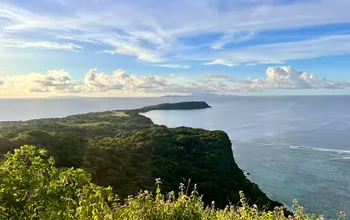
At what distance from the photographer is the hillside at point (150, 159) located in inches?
1340

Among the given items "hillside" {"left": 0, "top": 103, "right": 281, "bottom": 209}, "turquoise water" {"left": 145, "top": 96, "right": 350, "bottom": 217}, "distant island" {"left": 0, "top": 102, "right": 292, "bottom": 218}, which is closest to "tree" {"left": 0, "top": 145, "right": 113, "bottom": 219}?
"distant island" {"left": 0, "top": 102, "right": 292, "bottom": 218}

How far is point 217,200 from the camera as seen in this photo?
4097cm

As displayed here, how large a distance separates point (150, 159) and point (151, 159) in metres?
0.29

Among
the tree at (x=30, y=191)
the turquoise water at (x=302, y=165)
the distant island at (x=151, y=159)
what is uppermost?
the tree at (x=30, y=191)

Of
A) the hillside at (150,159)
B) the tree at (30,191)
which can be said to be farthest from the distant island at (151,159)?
the tree at (30,191)

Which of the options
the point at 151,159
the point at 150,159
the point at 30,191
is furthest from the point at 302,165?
the point at 30,191

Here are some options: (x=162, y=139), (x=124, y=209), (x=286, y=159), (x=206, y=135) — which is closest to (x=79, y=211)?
(x=124, y=209)

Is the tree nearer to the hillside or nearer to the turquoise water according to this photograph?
the hillside

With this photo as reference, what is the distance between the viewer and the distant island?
34.0 metres

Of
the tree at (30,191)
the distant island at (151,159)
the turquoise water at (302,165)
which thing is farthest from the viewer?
the turquoise water at (302,165)

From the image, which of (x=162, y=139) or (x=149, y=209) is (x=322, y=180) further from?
(x=149, y=209)

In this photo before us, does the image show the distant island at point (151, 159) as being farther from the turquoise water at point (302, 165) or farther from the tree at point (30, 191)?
the tree at point (30, 191)

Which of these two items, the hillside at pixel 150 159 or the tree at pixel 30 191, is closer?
the tree at pixel 30 191

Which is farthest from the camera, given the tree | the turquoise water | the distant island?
the turquoise water
